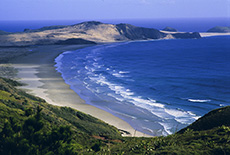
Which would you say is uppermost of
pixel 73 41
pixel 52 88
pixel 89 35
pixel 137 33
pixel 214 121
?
pixel 137 33

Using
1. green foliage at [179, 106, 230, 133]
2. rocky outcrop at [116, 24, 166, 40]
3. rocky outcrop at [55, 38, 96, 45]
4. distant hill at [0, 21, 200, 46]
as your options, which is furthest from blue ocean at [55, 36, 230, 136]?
rocky outcrop at [116, 24, 166, 40]

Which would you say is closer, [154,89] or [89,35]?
[154,89]

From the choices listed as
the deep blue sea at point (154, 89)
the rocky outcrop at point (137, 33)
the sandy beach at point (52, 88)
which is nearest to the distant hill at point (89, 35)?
the rocky outcrop at point (137, 33)

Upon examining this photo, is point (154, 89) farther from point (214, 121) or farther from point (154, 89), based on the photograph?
point (214, 121)

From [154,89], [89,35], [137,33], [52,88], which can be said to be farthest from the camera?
[137,33]

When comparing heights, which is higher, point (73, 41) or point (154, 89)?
point (73, 41)

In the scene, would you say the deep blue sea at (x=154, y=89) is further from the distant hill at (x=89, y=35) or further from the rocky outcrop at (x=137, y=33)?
the rocky outcrop at (x=137, y=33)

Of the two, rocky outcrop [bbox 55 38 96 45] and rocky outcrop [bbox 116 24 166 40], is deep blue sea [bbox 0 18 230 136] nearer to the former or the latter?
rocky outcrop [bbox 55 38 96 45]

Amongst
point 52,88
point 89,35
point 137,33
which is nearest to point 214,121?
point 52,88
